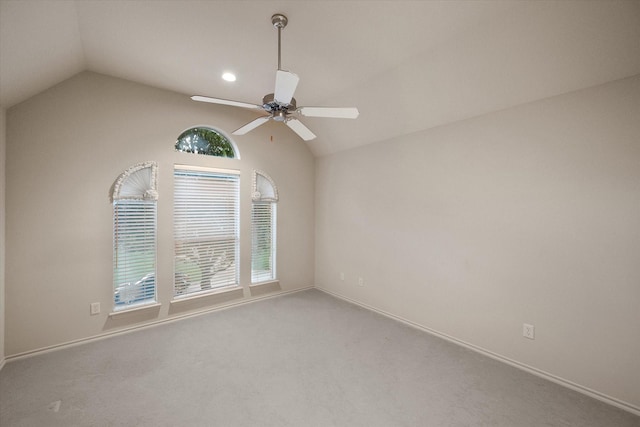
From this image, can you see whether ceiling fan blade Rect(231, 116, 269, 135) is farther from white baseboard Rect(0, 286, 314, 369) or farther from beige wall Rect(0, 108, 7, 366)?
white baseboard Rect(0, 286, 314, 369)

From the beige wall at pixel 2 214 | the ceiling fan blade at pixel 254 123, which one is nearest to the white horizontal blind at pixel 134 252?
the beige wall at pixel 2 214

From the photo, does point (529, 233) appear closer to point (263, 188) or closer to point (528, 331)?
point (528, 331)

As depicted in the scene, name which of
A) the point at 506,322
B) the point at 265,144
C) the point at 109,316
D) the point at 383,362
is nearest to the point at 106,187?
the point at 109,316

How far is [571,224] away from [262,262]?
3634mm

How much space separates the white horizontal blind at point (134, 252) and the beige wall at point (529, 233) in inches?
115

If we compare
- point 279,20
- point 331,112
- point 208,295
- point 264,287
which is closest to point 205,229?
point 208,295

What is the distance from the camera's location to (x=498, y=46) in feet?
6.73

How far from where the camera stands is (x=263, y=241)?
13.5ft

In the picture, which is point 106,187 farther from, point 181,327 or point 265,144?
point 265,144

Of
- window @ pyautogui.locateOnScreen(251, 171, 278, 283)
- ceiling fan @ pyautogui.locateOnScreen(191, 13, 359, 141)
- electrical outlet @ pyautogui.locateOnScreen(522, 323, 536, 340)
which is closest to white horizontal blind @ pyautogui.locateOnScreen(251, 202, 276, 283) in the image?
window @ pyautogui.locateOnScreen(251, 171, 278, 283)

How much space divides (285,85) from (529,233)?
2.43 metres

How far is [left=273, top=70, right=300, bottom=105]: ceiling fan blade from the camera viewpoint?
4.96 feet

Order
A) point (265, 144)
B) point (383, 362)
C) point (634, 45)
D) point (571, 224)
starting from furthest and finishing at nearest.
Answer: point (265, 144)
point (383, 362)
point (571, 224)
point (634, 45)

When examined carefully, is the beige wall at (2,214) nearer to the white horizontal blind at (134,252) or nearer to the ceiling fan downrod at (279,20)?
the white horizontal blind at (134,252)
